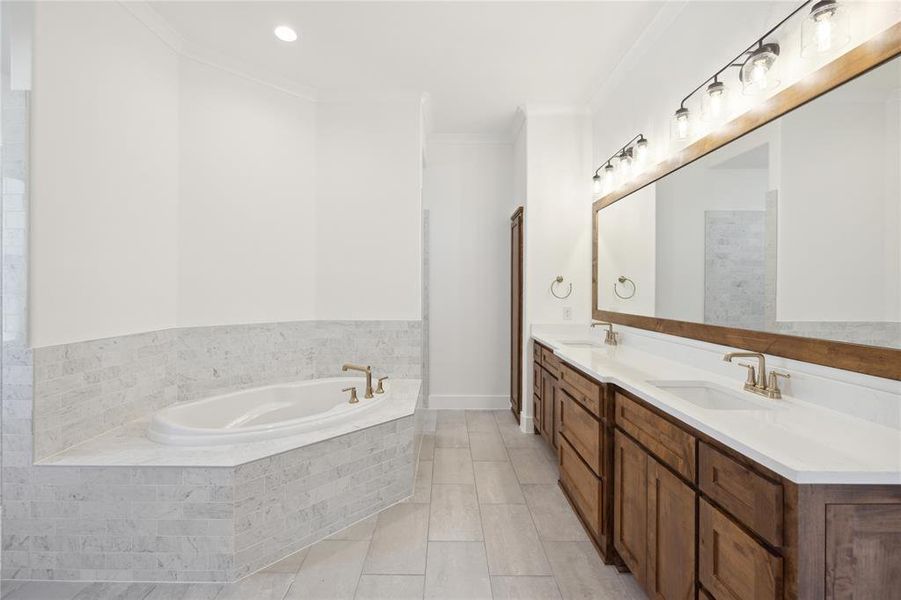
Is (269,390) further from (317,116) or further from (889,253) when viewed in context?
(889,253)

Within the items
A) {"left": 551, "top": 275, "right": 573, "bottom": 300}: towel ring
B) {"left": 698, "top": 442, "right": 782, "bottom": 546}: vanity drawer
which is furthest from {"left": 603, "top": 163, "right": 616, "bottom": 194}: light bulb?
{"left": 698, "top": 442, "right": 782, "bottom": 546}: vanity drawer

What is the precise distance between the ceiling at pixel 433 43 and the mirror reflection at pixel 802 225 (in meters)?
1.15

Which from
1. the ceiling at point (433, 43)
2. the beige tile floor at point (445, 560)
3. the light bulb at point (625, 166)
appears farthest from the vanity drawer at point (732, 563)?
the ceiling at point (433, 43)

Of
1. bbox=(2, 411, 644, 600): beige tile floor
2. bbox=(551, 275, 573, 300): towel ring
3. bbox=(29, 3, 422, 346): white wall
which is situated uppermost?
bbox=(29, 3, 422, 346): white wall

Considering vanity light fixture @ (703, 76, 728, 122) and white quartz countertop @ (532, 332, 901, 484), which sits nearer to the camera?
white quartz countertop @ (532, 332, 901, 484)

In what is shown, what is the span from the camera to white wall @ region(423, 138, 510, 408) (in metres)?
4.27

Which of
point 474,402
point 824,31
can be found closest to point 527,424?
point 474,402

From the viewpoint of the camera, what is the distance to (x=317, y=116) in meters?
3.31

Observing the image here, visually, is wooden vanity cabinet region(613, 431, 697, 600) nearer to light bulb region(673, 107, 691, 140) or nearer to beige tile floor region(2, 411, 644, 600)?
beige tile floor region(2, 411, 644, 600)

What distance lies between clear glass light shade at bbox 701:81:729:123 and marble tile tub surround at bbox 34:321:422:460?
237cm

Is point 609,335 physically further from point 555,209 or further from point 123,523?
point 123,523

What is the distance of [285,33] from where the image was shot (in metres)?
2.57

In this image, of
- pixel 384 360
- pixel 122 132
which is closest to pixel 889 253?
pixel 384 360

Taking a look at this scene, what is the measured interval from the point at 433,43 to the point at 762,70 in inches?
74.7
